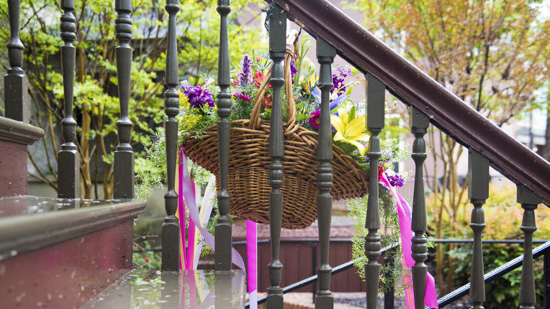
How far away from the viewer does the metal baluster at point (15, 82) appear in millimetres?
1430

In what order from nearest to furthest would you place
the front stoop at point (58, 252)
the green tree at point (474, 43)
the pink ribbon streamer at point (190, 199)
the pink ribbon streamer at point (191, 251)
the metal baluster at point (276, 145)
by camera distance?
the front stoop at point (58, 252) → the metal baluster at point (276, 145) → the pink ribbon streamer at point (190, 199) → the pink ribbon streamer at point (191, 251) → the green tree at point (474, 43)

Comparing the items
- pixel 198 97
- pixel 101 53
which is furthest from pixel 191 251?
pixel 101 53

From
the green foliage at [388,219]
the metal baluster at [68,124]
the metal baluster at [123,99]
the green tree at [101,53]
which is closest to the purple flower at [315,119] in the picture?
the green foliage at [388,219]

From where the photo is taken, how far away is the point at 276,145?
4.06ft

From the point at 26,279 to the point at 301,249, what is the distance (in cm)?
486

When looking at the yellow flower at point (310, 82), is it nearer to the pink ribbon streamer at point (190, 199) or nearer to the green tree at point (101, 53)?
the pink ribbon streamer at point (190, 199)

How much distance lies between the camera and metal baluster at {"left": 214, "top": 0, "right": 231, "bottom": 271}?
1277 millimetres

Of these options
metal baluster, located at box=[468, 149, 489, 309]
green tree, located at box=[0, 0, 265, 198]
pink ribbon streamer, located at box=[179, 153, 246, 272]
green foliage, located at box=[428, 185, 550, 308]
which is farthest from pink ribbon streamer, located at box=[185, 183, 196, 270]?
green foliage, located at box=[428, 185, 550, 308]

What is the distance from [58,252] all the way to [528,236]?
1.21 meters

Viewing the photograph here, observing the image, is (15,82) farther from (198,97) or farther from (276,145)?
(276,145)

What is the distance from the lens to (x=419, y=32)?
530cm

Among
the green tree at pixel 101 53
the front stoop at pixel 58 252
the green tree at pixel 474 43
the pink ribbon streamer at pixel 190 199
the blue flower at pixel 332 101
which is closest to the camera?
the front stoop at pixel 58 252

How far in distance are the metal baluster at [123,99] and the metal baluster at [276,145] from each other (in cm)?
42

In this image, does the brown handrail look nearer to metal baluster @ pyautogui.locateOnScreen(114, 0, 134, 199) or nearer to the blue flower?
the blue flower
